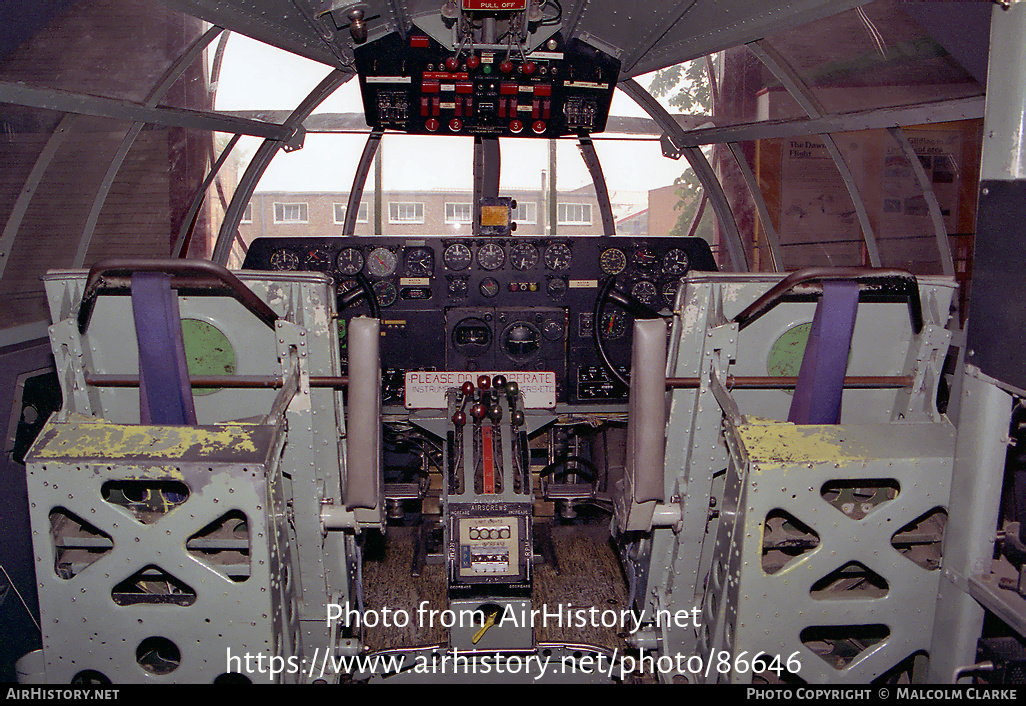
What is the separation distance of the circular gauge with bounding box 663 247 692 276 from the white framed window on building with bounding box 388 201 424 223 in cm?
208

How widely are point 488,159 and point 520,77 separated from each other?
937mm

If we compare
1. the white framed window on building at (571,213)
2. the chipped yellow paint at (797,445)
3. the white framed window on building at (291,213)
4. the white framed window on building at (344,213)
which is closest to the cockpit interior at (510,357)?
the chipped yellow paint at (797,445)

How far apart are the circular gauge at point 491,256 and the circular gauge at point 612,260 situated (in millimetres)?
590

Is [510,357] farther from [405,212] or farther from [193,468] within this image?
[193,468]

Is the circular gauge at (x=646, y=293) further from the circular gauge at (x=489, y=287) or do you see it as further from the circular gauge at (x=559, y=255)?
the circular gauge at (x=489, y=287)

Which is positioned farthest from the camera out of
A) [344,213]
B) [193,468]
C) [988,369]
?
[344,213]

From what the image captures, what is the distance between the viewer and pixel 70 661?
1.70 metres

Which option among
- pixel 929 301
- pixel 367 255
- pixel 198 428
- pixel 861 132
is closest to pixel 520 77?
pixel 367 255

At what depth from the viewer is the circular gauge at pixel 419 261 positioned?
4.02m

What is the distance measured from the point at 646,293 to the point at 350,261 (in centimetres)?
180

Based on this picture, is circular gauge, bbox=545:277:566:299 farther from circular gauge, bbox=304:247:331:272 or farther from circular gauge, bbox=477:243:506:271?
circular gauge, bbox=304:247:331:272

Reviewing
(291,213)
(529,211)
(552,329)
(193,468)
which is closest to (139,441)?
(193,468)

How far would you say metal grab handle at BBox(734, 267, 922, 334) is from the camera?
177 centimetres

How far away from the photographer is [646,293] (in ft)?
13.7
